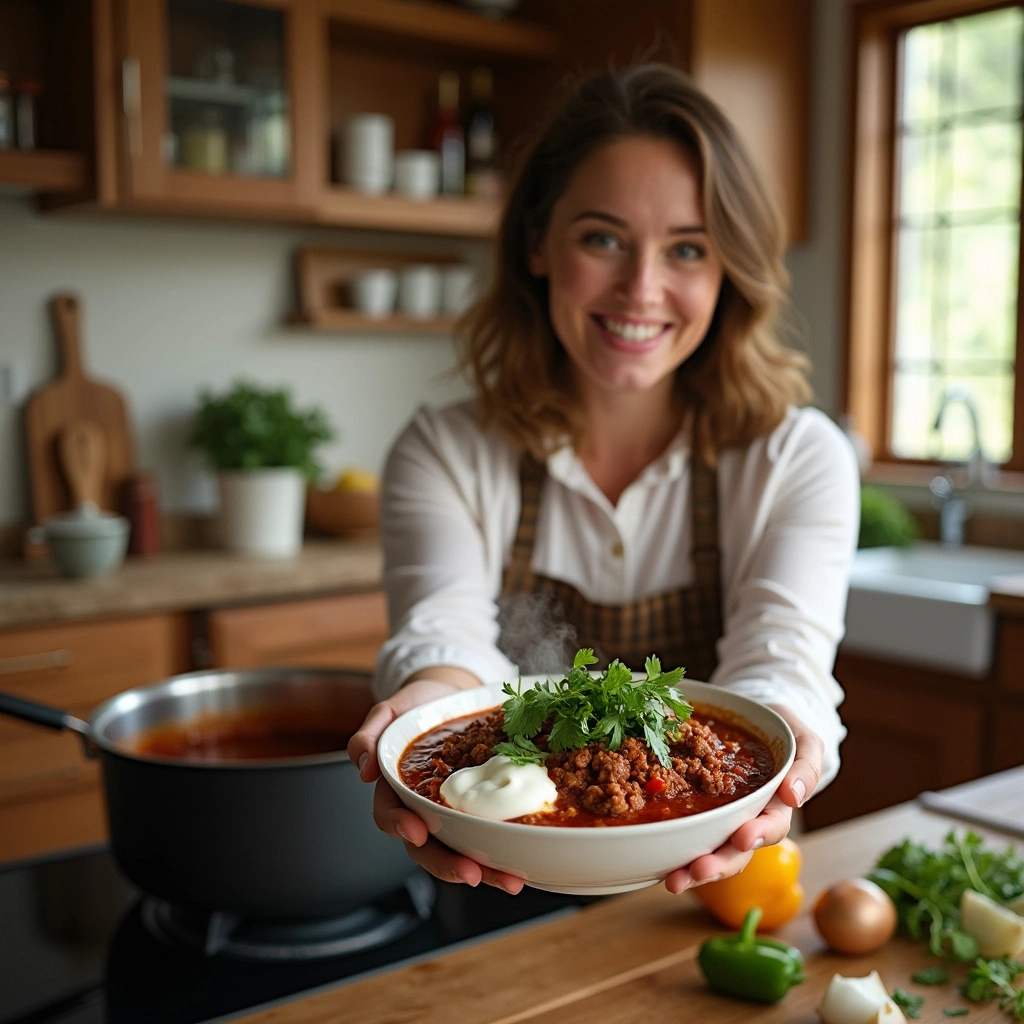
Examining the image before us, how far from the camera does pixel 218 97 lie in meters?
2.84

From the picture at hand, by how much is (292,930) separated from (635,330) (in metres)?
0.74

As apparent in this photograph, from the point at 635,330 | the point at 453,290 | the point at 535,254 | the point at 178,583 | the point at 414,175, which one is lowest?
the point at 178,583

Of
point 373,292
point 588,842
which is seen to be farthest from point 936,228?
point 588,842

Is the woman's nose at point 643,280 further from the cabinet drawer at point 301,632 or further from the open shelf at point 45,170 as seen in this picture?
the open shelf at point 45,170

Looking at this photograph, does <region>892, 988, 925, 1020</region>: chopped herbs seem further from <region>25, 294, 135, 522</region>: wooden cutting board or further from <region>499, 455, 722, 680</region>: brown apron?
<region>25, 294, 135, 522</region>: wooden cutting board

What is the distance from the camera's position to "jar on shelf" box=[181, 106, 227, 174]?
279 centimetres

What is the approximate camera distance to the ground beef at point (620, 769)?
2.77ft

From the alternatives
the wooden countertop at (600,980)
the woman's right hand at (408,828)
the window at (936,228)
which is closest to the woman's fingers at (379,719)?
the woman's right hand at (408,828)

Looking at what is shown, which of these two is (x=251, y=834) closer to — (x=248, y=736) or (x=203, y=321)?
(x=248, y=736)

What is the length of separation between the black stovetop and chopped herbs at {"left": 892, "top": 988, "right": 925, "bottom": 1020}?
42 centimetres

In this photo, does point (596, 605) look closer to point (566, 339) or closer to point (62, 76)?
point (566, 339)

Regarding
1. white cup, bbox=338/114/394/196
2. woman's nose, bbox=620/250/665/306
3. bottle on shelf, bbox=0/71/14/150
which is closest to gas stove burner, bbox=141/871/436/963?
woman's nose, bbox=620/250/665/306

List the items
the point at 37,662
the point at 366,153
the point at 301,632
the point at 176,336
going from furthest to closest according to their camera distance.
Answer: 1. the point at 176,336
2. the point at 366,153
3. the point at 301,632
4. the point at 37,662

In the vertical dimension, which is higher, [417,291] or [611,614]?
[417,291]
